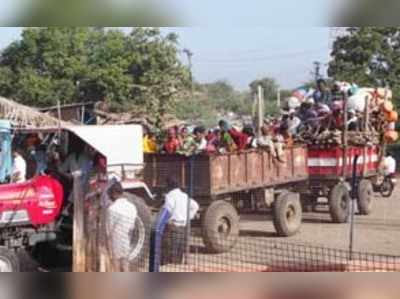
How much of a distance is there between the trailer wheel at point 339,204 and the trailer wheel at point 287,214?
479 millimetres

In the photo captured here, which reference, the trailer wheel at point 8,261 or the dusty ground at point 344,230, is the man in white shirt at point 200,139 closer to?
the dusty ground at point 344,230

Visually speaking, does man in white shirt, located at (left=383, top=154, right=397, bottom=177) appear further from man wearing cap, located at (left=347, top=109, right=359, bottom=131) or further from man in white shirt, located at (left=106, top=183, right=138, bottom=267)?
man in white shirt, located at (left=106, top=183, right=138, bottom=267)

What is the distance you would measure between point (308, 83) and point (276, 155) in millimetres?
819

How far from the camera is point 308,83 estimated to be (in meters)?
7.55

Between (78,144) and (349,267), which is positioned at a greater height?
(78,144)

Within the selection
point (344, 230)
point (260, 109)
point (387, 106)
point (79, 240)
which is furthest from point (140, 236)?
point (387, 106)

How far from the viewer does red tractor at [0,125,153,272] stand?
559cm

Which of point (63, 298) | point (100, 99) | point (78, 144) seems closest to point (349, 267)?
point (63, 298)

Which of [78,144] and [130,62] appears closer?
[78,144]

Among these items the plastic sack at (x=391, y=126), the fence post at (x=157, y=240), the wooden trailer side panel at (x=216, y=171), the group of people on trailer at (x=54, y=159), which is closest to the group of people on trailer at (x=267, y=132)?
the wooden trailer side panel at (x=216, y=171)

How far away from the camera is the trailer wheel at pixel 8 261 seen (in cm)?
542

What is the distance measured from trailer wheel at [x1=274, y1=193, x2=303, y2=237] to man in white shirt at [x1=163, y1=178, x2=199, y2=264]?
1494 millimetres

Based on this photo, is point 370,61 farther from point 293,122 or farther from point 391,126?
point 293,122

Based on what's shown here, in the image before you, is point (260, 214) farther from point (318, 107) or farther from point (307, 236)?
point (318, 107)
